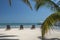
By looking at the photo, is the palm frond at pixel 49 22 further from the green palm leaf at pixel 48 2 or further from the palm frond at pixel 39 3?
the palm frond at pixel 39 3

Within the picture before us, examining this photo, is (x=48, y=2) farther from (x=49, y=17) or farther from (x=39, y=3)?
(x=49, y=17)

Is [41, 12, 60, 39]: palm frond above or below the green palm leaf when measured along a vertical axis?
below

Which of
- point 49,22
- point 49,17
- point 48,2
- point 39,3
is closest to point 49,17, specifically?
point 49,17

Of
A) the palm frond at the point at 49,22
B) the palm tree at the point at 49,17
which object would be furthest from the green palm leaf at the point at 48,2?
the palm frond at the point at 49,22

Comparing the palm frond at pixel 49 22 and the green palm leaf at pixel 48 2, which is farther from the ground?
the green palm leaf at pixel 48 2

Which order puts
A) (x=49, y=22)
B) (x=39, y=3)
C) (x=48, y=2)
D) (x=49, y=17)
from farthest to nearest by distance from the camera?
(x=39, y=3) → (x=48, y=2) → (x=49, y=17) → (x=49, y=22)

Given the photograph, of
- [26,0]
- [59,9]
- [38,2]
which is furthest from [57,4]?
[26,0]

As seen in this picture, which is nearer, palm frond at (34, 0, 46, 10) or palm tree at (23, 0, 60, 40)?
palm tree at (23, 0, 60, 40)

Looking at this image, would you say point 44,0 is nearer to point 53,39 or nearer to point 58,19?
point 58,19

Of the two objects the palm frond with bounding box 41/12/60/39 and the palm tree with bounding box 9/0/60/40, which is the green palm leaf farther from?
the palm frond with bounding box 41/12/60/39

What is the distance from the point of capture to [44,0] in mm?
11344

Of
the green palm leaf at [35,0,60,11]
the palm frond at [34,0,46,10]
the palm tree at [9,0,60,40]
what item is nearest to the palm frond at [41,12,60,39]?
the palm tree at [9,0,60,40]

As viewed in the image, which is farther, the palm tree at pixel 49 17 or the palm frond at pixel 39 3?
the palm frond at pixel 39 3

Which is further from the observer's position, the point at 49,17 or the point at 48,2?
the point at 48,2
